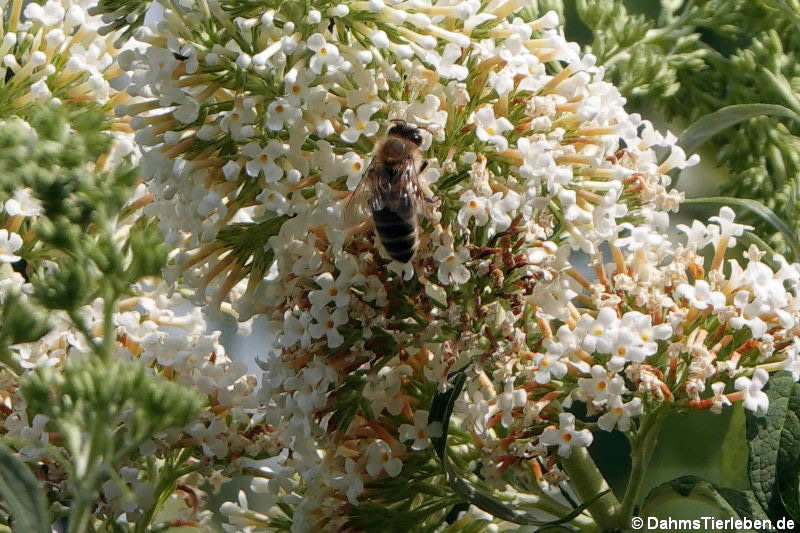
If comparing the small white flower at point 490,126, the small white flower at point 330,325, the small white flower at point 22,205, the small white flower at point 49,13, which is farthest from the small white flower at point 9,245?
the small white flower at point 490,126

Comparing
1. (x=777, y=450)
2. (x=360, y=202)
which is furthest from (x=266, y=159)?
(x=777, y=450)

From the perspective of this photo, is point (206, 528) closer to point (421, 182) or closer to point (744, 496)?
point (421, 182)

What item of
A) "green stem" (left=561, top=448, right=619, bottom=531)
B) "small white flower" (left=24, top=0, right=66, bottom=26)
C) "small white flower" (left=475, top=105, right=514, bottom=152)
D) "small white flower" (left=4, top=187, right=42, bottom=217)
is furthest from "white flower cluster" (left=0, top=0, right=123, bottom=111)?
"green stem" (left=561, top=448, right=619, bottom=531)

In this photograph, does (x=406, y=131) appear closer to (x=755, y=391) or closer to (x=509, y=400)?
(x=509, y=400)

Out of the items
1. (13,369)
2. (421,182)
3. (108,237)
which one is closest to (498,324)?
(421,182)

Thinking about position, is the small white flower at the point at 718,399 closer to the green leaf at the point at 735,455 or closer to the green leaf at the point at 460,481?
the green leaf at the point at 460,481

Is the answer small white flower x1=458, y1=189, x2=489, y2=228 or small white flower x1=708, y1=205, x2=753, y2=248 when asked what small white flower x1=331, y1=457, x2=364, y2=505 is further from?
small white flower x1=708, y1=205, x2=753, y2=248
